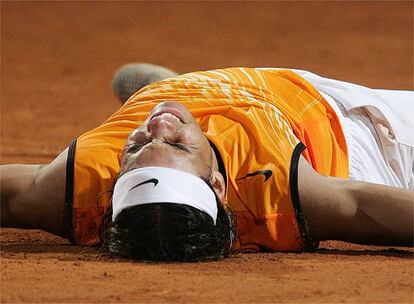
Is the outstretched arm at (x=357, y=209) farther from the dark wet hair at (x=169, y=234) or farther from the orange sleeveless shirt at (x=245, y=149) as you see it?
the dark wet hair at (x=169, y=234)

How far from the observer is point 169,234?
3734 millimetres

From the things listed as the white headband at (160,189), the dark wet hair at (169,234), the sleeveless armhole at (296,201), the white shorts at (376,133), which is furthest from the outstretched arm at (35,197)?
the white shorts at (376,133)

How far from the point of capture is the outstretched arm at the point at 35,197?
13.4ft

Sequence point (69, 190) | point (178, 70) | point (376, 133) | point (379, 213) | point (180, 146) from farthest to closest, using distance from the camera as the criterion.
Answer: point (178, 70), point (376, 133), point (69, 190), point (379, 213), point (180, 146)

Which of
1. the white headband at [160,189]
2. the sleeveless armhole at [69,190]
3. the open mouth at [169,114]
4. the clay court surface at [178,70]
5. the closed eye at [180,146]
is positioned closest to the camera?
the clay court surface at [178,70]

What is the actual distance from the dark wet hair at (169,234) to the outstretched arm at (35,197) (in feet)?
0.81

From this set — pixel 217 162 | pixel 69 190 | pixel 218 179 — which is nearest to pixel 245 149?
pixel 217 162

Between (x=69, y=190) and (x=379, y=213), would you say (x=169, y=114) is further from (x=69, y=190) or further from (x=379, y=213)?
(x=379, y=213)

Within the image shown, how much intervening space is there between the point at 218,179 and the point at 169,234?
308mm

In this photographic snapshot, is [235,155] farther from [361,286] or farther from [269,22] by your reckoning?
[269,22]

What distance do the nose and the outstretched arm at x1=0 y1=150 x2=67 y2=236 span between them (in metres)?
0.41

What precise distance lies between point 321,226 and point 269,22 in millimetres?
7827

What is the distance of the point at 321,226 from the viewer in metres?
4.01

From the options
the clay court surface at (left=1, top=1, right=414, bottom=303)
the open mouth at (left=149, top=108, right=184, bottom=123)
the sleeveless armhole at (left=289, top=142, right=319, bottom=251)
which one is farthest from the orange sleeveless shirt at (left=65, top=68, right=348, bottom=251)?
Answer: the open mouth at (left=149, top=108, right=184, bottom=123)
